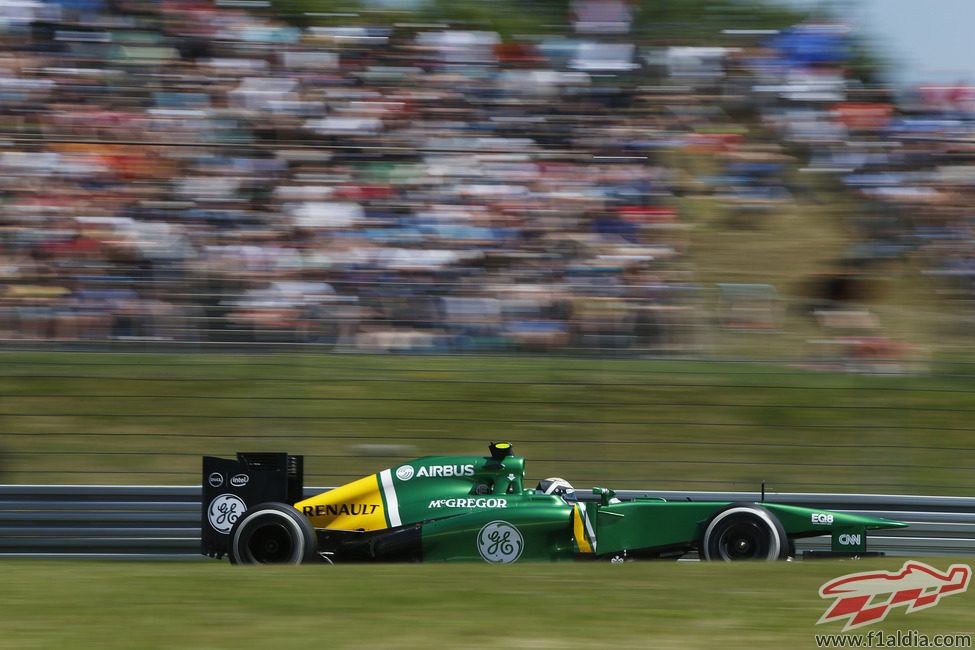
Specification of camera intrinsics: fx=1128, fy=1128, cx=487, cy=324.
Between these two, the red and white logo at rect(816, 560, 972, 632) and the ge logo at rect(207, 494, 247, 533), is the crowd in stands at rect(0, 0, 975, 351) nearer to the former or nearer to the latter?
the ge logo at rect(207, 494, 247, 533)

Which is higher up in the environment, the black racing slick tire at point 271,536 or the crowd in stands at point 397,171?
the crowd in stands at point 397,171

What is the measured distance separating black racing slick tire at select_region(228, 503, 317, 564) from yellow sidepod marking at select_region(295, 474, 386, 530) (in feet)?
0.59

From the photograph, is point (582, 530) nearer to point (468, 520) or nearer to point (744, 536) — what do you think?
point (468, 520)

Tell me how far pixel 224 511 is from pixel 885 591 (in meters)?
3.96

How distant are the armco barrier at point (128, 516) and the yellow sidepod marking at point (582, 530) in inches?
56.4

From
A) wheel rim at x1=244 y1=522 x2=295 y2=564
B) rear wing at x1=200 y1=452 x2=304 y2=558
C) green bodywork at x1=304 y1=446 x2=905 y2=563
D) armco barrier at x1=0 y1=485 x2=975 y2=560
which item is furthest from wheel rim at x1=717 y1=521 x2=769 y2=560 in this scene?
rear wing at x1=200 y1=452 x2=304 y2=558

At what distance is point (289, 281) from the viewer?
9352mm

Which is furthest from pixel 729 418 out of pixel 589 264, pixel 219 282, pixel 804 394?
pixel 219 282

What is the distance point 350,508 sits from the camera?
6957 millimetres

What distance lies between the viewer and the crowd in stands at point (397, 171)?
890 cm

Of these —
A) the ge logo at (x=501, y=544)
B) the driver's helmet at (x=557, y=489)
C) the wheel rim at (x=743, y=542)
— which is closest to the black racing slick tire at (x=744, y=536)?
the wheel rim at (x=743, y=542)

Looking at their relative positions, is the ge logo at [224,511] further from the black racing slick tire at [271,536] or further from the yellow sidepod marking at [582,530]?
the yellow sidepod marking at [582,530]

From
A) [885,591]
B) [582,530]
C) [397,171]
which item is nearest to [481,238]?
[397,171]

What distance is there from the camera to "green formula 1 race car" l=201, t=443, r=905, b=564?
647 centimetres
